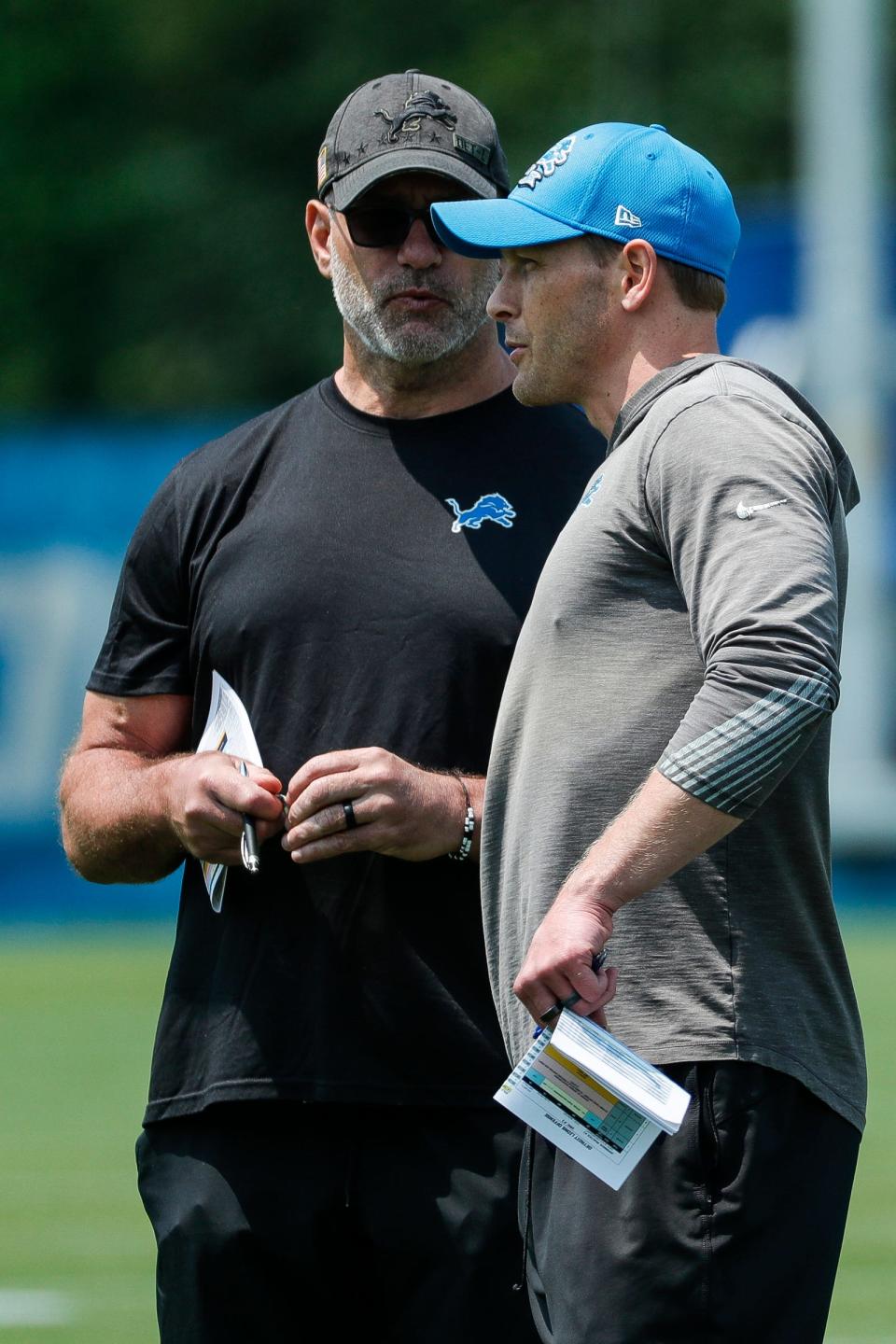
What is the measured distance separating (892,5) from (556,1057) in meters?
26.4

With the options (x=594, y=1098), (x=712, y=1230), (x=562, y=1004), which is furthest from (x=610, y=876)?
(x=712, y=1230)

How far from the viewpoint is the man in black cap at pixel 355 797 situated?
332cm

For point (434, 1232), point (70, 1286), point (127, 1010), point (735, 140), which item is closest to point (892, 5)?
point (735, 140)

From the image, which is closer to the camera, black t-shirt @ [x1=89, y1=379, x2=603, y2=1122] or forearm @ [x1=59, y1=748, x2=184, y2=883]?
black t-shirt @ [x1=89, y1=379, x2=603, y2=1122]

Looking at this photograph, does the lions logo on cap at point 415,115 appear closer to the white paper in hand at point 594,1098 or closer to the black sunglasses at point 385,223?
the black sunglasses at point 385,223

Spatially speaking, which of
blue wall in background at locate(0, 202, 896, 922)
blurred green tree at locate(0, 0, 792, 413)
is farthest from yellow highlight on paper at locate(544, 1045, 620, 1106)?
blurred green tree at locate(0, 0, 792, 413)

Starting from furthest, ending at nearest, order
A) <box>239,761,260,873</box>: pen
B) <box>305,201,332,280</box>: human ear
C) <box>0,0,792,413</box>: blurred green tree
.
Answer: <box>0,0,792,413</box>: blurred green tree
<box>305,201,332,280</box>: human ear
<box>239,761,260,873</box>: pen

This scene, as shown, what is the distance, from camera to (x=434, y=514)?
3477 millimetres

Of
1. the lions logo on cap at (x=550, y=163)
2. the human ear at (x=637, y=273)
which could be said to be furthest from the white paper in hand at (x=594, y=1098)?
the lions logo on cap at (x=550, y=163)

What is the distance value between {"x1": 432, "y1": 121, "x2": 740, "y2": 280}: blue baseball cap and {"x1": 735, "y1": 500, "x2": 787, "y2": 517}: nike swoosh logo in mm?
480

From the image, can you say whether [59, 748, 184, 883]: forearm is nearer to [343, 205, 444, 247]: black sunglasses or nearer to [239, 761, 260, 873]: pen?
[239, 761, 260, 873]: pen

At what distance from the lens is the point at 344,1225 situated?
3.36 metres

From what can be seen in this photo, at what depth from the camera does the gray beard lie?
139 inches

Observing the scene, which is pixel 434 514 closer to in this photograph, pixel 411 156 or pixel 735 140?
pixel 411 156
